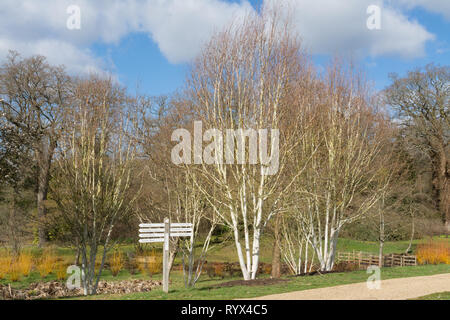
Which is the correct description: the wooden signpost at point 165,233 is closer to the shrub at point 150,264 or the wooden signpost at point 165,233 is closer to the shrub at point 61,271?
the shrub at point 61,271

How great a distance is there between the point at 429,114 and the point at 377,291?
29482mm

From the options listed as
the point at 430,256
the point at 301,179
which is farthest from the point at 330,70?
the point at 430,256

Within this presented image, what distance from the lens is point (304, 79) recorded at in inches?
555

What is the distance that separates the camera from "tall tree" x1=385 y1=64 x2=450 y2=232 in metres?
33.6

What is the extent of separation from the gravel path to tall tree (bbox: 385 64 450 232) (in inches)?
993

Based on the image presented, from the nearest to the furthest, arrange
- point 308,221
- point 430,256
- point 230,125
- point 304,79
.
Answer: point 230,125 → point 304,79 → point 308,221 → point 430,256

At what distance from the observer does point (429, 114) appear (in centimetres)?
3438

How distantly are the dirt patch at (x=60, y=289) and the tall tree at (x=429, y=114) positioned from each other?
25.2 metres

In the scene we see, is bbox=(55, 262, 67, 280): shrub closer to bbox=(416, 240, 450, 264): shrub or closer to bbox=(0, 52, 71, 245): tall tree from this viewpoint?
bbox=(0, 52, 71, 245): tall tree

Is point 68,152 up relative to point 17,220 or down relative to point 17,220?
up

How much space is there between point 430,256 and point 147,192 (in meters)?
14.8

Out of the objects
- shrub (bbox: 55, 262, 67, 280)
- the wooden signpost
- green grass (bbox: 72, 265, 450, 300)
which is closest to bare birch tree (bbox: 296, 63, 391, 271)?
green grass (bbox: 72, 265, 450, 300)

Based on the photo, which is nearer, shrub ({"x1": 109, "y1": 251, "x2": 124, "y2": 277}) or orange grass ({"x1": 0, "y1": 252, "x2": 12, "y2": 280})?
orange grass ({"x1": 0, "y1": 252, "x2": 12, "y2": 280})
